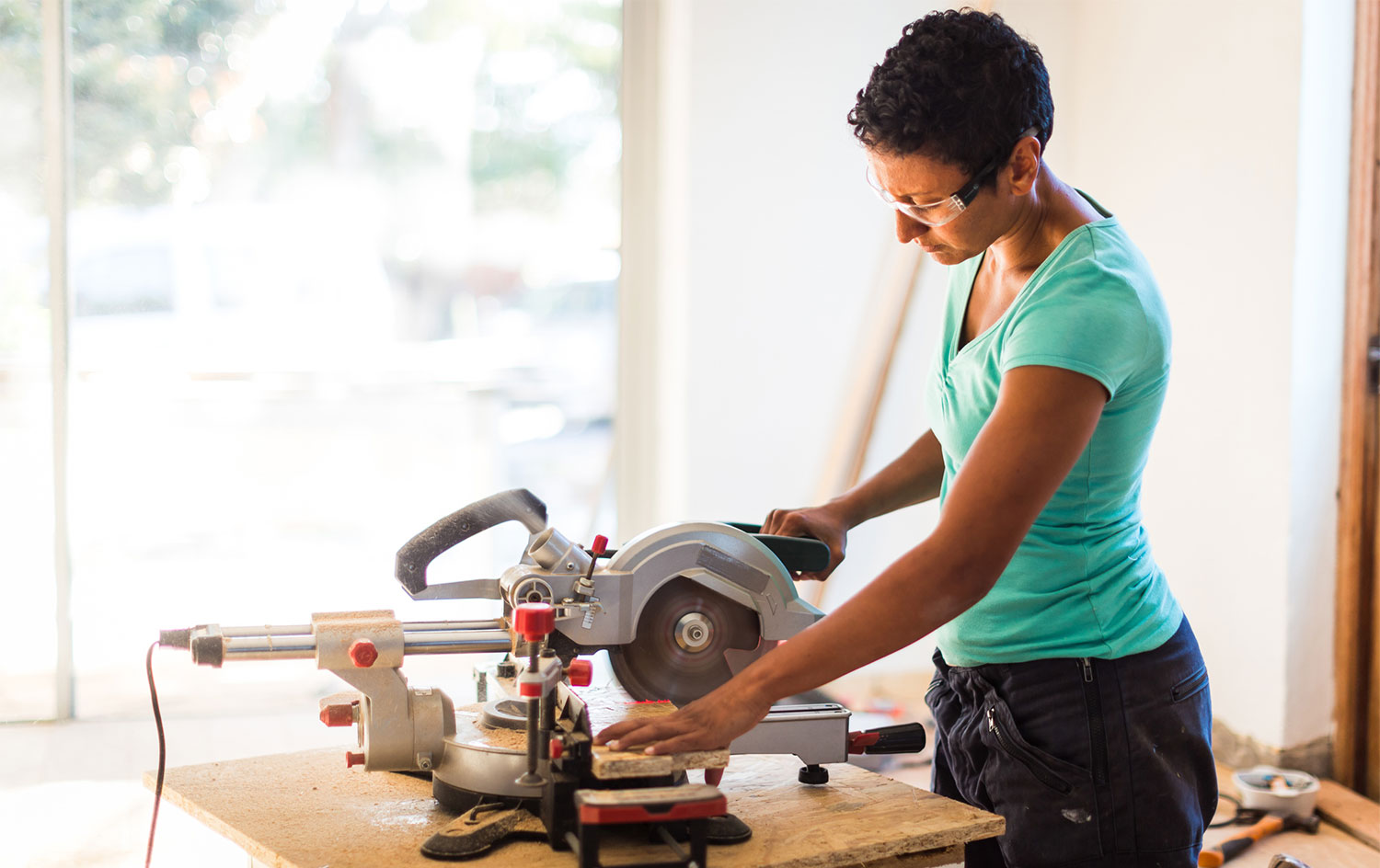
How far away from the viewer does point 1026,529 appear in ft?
3.51

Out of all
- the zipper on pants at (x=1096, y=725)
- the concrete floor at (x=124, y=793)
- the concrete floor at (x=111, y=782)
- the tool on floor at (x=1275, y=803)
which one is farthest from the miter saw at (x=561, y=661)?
the tool on floor at (x=1275, y=803)

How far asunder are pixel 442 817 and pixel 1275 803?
2.01m

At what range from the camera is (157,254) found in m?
3.24

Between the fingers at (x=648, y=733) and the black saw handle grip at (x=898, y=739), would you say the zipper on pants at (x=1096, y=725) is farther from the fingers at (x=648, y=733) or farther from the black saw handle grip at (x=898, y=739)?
the fingers at (x=648, y=733)

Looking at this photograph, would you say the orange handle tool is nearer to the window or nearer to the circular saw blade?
the circular saw blade

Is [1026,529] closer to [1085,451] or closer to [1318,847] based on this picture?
[1085,451]

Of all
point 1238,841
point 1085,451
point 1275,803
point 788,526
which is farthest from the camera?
point 1275,803

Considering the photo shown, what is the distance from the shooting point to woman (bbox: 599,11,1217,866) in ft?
3.51

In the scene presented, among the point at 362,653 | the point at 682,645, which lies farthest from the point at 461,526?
the point at 682,645

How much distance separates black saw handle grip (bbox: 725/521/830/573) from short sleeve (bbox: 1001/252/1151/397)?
36 cm

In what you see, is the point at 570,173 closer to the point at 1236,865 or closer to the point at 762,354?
the point at 762,354

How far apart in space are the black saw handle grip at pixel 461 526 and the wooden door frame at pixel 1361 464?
2168mm

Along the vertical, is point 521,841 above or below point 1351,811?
above

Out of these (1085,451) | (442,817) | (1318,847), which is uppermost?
(1085,451)
